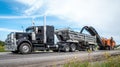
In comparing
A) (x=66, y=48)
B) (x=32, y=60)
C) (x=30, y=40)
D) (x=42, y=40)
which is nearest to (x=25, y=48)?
(x=30, y=40)

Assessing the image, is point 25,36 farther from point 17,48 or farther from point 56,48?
point 56,48

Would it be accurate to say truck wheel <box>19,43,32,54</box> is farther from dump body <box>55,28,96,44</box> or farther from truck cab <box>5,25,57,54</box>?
dump body <box>55,28,96,44</box>

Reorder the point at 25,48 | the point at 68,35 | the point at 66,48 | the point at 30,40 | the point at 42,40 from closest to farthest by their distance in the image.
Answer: the point at 25,48 < the point at 30,40 < the point at 42,40 < the point at 66,48 < the point at 68,35

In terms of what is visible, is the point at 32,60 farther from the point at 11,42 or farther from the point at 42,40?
the point at 42,40

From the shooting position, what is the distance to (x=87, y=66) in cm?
921

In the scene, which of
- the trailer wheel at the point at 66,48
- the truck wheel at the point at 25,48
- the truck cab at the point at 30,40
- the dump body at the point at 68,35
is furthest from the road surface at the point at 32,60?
the dump body at the point at 68,35

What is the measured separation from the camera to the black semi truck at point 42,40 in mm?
24109

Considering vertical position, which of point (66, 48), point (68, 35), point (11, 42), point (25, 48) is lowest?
point (66, 48)

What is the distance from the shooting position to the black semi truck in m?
24.1

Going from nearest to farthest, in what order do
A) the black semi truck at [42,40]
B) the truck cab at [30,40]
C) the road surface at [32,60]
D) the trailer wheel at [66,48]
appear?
1. the road surface at [32,60]
2. the truck cab at [30,40]
3. the black semi truck at [42,40]
4. the trailer wheel at [66,48]

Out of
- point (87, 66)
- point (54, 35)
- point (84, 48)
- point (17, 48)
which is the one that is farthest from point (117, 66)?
point (84, 48)

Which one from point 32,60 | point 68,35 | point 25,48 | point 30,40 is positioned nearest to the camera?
point 32,60

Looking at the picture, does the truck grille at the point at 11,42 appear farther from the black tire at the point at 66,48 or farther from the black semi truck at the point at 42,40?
the black tire at the point at 66,48

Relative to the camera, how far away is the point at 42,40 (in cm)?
2623
